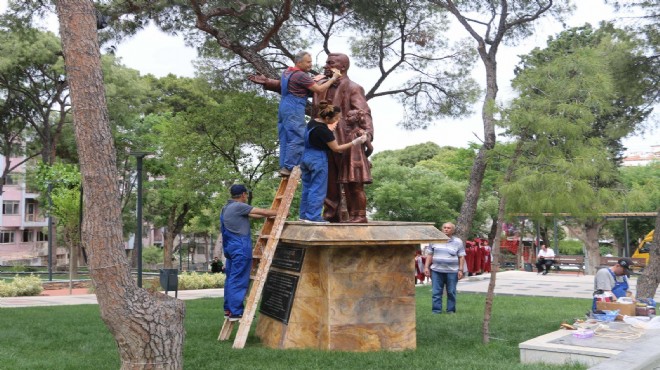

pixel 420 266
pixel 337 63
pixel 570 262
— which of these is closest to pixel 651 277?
pixel 337 63

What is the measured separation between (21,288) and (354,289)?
13019mm

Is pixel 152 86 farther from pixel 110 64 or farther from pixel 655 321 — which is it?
pixel 655 321

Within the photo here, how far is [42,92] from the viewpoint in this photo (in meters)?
27.5

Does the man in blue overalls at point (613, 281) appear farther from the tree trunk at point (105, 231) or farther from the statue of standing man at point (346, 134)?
the tree trunk at point (105, 231)

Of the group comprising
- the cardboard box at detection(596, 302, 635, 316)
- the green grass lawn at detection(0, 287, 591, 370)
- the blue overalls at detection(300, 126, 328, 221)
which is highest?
the blue overalls at detection(300, 126, 328, 221)

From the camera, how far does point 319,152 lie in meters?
7.71

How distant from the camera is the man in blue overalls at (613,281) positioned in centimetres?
953

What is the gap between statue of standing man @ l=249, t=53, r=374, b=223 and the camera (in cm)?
787

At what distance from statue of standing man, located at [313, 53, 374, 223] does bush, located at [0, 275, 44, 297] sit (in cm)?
1181

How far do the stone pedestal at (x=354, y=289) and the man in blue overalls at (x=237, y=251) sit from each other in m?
0.54

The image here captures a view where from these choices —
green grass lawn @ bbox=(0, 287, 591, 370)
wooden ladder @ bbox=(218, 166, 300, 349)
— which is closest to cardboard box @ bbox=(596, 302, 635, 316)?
green grass lawn @ bbox=(0, 287, 591, 370)

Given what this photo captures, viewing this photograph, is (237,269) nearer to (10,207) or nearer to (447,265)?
(447,265)

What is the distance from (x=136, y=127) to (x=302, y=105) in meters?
20.0

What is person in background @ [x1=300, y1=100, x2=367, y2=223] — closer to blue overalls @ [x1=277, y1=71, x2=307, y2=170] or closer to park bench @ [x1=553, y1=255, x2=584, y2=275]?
blue overalls @ [x1=277, y1=71, x2=307, y2=170]
